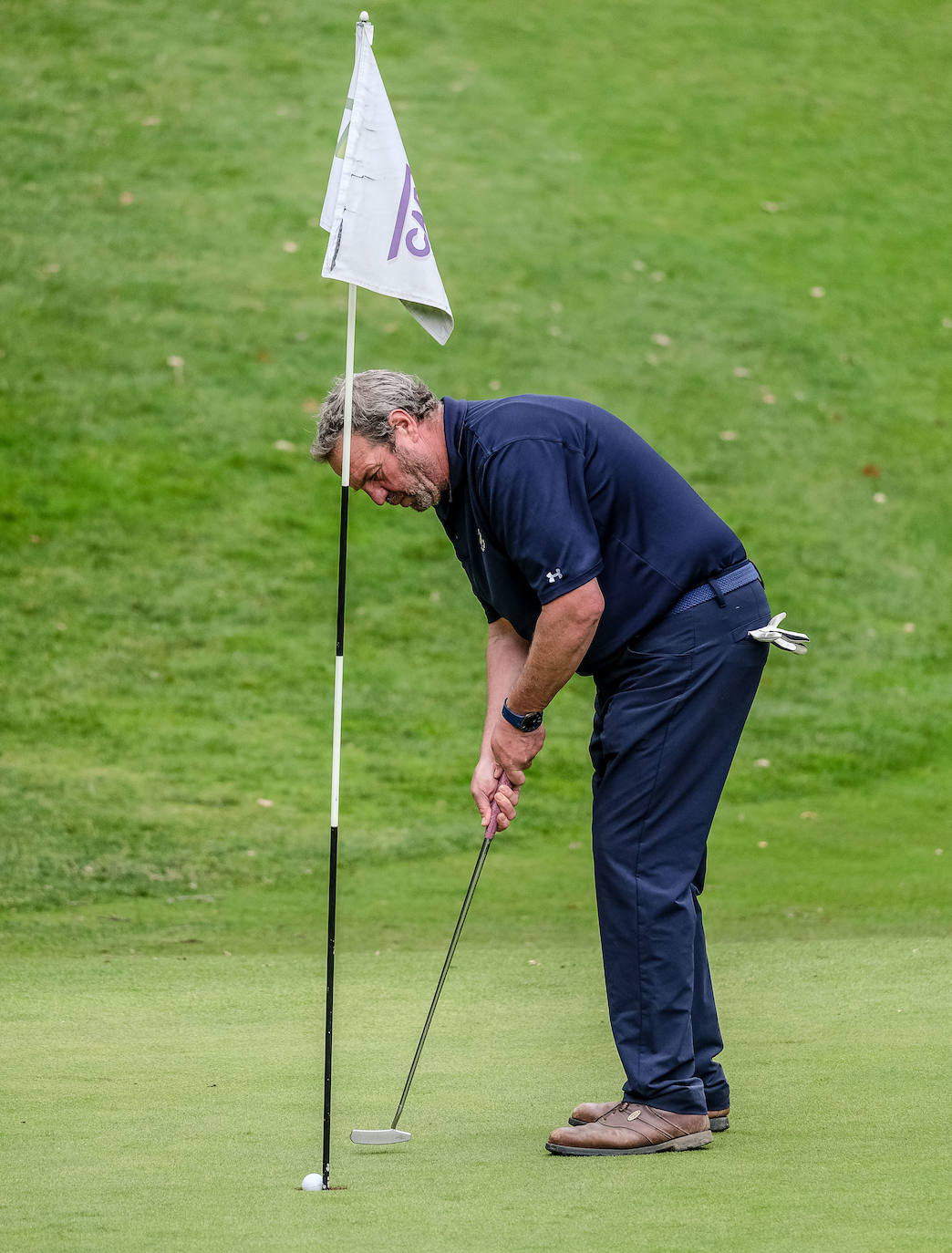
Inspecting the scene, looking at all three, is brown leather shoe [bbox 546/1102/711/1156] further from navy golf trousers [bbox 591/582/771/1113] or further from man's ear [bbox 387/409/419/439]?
man's ear [bbox 387/409/419/439]

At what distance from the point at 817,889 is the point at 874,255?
7.34 metres

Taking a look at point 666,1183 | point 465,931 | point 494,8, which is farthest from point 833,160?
point 666,1183

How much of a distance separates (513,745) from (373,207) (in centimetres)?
113

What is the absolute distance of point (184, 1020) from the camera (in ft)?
14.5

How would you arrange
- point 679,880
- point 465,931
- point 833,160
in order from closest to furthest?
point 679,880 < point 465,931 < point 833,160

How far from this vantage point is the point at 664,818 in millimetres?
3191

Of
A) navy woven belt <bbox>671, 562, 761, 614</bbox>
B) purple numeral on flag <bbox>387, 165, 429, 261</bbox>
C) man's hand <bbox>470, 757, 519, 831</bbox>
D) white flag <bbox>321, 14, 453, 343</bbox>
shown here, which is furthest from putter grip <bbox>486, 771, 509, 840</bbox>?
purple numeral on flag <bbox>387, 165, 429, 261</bbox>

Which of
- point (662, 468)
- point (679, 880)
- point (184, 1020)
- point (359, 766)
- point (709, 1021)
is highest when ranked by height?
point (662, 468)

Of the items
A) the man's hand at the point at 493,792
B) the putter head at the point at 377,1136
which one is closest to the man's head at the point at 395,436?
the man's hand at the point at 493,792

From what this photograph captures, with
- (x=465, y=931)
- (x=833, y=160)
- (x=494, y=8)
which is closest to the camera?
(x=465, y=931)

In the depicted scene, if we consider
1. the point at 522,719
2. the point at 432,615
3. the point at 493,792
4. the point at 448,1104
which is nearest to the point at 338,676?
the point at 522,719

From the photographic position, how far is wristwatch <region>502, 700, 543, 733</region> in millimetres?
3256

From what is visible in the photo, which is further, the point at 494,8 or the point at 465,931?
the point at 494,8

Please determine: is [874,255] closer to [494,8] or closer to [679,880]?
[494,8]
